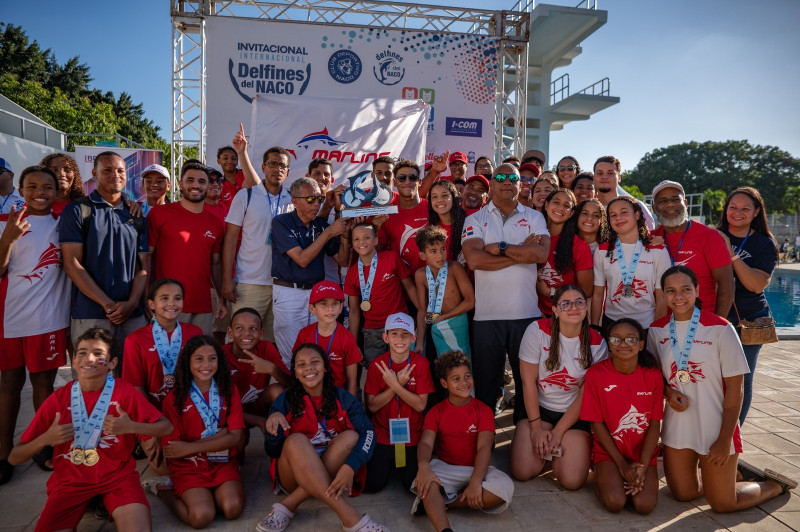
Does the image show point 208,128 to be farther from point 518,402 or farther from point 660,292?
point 660,292

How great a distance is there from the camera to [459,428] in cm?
343

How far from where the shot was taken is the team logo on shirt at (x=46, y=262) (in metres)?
3.74

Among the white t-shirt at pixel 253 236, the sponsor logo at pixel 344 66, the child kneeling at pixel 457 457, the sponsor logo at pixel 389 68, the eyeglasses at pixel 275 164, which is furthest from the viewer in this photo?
the sponsor logo at pixel 389 68

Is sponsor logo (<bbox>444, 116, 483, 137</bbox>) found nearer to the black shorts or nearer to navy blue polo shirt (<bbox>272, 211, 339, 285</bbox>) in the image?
navy blue polo shirt (<bbox>272, 211, 339, 285</bbox>)

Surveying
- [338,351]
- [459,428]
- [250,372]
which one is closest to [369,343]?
[338,351]

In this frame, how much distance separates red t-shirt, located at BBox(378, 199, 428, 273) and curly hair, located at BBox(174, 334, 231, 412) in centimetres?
185

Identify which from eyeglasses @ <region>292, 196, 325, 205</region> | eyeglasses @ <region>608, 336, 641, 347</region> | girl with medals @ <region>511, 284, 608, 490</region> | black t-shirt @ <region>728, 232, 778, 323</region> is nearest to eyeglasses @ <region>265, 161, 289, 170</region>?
eyeglasses @ <region>292, 196, 325, 205</region>

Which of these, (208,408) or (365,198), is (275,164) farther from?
(208,408)

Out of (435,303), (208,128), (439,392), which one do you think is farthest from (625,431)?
(208,128)

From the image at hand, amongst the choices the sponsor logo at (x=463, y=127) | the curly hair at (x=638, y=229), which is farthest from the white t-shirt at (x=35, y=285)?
the sponsor logo at (x=463, y=127)

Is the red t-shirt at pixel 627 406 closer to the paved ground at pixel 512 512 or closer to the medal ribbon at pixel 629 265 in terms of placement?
the paved ground at pixel 512 512

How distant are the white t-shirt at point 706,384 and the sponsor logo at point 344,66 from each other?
25.5 feet

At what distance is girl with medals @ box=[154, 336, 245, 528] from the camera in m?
3.08

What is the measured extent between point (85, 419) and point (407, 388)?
2.13 metres
